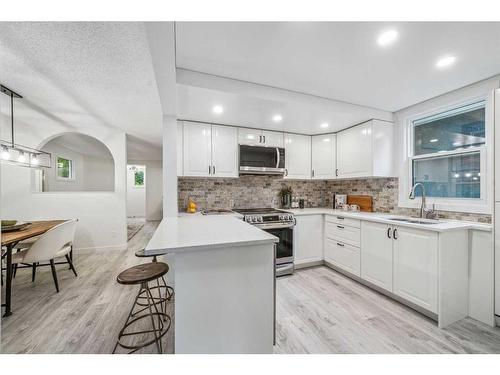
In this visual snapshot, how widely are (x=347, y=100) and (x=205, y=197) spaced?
7.67 ft

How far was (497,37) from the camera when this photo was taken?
158 cm

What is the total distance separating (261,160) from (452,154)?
2271mm

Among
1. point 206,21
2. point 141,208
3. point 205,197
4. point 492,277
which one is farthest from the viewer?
point 141,208

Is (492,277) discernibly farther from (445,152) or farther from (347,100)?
(347,100)

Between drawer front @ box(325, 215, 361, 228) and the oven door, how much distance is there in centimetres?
61

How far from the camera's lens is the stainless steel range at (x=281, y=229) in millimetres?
2820

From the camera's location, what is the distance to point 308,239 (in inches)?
123

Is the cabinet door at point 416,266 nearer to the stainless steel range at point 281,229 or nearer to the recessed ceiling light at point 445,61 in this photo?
the stainless steel range at point 281,229

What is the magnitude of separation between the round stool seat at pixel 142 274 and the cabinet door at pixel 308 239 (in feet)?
6.17

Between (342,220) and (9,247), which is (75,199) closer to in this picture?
(9,247)

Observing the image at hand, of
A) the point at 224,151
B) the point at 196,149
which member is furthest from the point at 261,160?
the point at 196,149

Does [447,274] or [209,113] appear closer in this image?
[447,274]

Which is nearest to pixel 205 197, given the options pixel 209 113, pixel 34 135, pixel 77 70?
pixel 209 113
